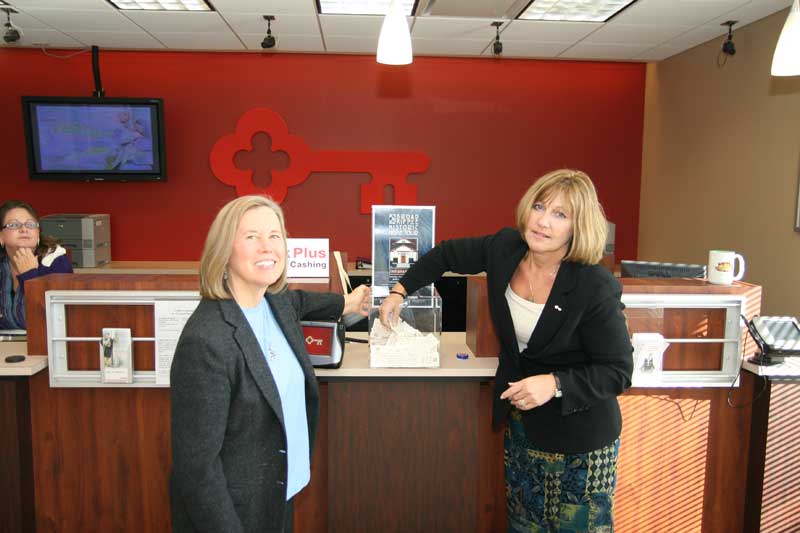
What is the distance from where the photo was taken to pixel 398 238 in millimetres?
2543

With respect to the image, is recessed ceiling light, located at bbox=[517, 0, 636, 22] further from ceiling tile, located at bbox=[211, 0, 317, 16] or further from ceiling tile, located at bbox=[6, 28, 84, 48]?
ceiling tile, located at bbox=[6, 28, 84, 48]

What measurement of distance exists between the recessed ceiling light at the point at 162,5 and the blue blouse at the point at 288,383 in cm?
323

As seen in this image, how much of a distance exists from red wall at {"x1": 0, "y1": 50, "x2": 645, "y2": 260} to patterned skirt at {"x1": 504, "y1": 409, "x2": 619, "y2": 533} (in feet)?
13.8

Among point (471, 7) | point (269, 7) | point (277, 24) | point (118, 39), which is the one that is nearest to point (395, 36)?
point (471, 7)

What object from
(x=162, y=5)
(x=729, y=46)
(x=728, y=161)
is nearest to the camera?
(x=162, y=5)

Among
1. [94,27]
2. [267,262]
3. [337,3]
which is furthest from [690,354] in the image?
[94,27]

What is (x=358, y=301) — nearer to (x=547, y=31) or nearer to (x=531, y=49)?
(x=547, y=31)

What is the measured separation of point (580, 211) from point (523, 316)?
0.35 meters

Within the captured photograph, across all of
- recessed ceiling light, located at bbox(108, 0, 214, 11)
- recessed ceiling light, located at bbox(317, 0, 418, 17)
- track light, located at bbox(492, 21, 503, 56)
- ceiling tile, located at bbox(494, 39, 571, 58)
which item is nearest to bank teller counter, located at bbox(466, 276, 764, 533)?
recessed ceiling light, located at bbox(317, 0, 418, 17)

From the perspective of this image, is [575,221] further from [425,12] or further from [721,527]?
[425,12]

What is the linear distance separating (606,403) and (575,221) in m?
0.54

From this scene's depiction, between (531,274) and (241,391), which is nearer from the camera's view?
(241,391)

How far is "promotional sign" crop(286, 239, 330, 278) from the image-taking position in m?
2.56

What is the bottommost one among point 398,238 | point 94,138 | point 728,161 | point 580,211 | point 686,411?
point 686,411
